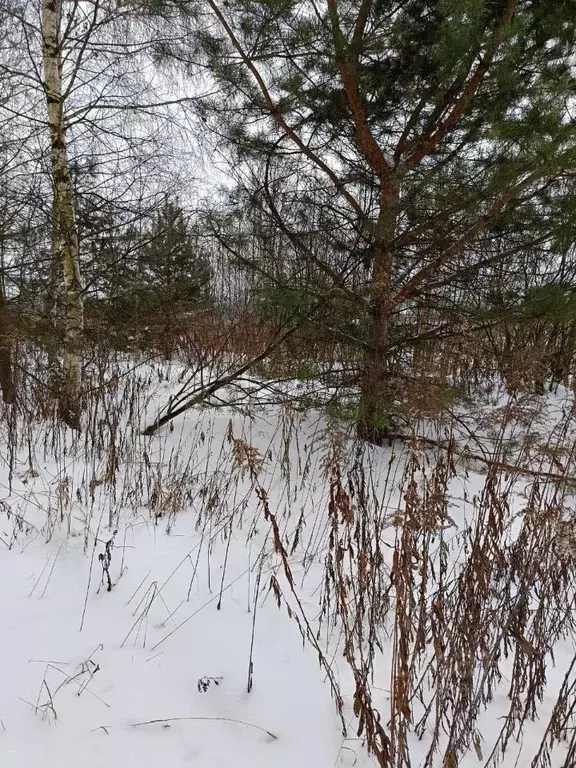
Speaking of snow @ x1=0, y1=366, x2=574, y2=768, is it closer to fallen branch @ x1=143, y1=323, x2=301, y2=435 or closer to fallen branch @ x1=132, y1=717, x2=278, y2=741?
fallen branch @ x1=132, y1=717, x2=278, y2=741

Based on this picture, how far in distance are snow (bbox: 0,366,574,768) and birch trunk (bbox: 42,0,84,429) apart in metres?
1.29

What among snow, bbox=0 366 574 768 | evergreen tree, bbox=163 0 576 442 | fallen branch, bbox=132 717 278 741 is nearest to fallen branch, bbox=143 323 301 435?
evergreen tree, bbox=163 0 576 442

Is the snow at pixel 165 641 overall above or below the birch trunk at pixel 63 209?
below

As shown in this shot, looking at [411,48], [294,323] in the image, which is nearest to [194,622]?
[294,323]

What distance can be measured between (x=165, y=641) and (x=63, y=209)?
11.7ft

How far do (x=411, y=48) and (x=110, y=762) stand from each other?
3.93 metres

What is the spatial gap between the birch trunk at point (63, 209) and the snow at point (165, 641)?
1.29 meters

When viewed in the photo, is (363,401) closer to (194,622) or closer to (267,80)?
(194,622)

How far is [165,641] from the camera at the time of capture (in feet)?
5.46

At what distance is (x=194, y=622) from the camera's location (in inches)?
69.9

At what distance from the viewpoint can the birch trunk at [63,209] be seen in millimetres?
3783

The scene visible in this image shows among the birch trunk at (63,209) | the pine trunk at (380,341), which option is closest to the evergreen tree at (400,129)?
the pine trunk at (380,341)

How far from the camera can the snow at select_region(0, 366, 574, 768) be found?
1286mm

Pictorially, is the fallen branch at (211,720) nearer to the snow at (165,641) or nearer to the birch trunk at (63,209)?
the snow at (165,641)
